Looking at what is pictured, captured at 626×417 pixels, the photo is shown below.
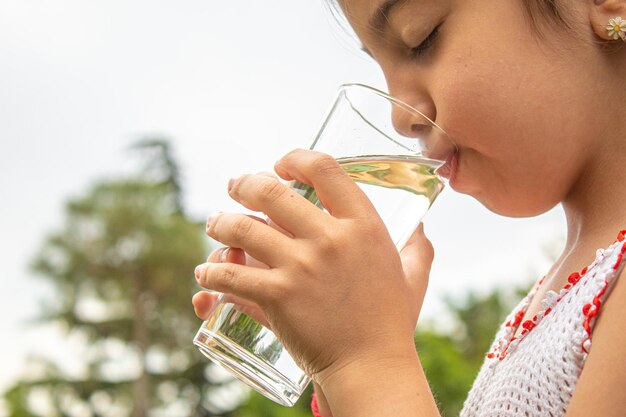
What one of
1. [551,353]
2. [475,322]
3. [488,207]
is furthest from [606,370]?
[475,322]

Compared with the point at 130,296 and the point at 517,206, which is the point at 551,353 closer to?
the point at 517,206

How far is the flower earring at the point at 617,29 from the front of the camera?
4.15 ft

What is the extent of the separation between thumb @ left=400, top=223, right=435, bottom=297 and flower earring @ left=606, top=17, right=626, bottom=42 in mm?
399

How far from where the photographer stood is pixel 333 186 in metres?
1.09

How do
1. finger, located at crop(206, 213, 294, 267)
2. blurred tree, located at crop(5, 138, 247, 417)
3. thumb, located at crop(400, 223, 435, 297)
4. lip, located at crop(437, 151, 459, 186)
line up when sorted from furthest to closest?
blurred tree, located at crop(5, 138, 247, 417), thumb, located at crop(400, 223, 435, 297), lip, located at crop(437, 151, 459, 186), finger, located at crop(206, 213, 294, 267)

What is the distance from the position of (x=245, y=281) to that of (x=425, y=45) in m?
0.48

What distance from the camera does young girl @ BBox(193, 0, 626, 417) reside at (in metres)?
1.05

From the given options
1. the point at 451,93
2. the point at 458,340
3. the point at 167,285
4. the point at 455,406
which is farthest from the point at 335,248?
the point at 167,285

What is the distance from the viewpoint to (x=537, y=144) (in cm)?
126

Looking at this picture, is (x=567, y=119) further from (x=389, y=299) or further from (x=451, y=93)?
(x=389, y=299)

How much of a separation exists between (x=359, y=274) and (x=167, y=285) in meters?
19.5

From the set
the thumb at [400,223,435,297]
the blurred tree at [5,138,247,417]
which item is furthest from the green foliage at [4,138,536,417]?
the thumb at [400,223,435,297]

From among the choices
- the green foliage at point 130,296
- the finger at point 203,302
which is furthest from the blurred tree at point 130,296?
the finger at point 203,302

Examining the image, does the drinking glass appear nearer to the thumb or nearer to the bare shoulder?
the thumb
